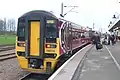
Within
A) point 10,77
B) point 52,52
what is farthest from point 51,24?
point 10,77

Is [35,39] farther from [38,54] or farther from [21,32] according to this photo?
[21,32]

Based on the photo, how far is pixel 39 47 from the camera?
14.0 metres

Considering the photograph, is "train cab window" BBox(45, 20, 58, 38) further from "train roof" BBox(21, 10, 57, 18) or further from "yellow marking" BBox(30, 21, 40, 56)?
"yellow marking" BBox(30, 21, 40, 56)

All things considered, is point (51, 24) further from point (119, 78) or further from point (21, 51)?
point (119, 78)

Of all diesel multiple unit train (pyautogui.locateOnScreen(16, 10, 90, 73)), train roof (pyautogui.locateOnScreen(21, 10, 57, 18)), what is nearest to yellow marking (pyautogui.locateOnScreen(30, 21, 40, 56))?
diesel multiple unit train (pyautogui.locateOnScreen(16, 10, 90, 73))

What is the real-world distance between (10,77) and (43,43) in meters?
3.07

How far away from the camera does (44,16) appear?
559 inches

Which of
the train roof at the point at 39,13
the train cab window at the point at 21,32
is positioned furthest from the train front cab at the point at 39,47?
the train roof at the point at 39,13

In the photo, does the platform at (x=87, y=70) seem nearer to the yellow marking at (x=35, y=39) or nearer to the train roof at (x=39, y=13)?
the yellow marking at (x=35, y=39)

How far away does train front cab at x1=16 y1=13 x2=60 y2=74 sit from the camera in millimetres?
13969

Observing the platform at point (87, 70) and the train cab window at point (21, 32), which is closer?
the platform at point (87, 70)

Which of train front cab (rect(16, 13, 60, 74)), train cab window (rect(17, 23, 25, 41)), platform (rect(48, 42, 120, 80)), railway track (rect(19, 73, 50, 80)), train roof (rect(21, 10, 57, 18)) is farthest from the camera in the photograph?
railway track (rect(19, 73, 50, 80))

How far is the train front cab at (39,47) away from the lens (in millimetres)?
13969

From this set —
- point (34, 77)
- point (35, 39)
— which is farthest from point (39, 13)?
point (34, 77)
